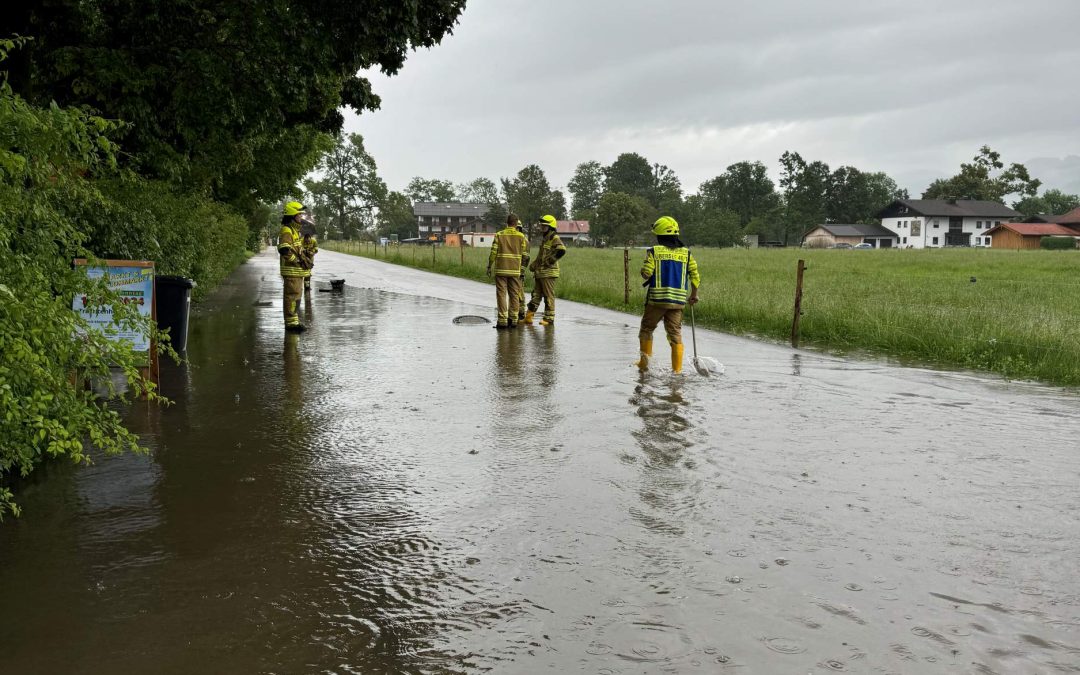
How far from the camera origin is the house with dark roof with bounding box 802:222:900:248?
12100cm

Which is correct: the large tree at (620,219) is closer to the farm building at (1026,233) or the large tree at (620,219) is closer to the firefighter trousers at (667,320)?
the farm building at (1026,233)

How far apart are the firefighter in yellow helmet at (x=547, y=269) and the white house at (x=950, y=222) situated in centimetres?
11029

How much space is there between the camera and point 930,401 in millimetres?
8336

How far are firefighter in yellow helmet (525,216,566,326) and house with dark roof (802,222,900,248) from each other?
11323cm

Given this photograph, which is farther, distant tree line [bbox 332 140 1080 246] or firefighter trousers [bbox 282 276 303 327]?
distant tree line [bbox 332 140 1080 246]

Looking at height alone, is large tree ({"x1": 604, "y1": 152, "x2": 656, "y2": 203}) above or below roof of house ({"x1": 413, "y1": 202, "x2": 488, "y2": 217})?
above

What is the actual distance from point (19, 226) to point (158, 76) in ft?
19.7

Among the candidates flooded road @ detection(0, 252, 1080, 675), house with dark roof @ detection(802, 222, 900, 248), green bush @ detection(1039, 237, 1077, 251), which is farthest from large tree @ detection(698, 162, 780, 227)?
flooded road @ detection(0, 252, 1080, 675)

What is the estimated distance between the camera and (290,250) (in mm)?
13398

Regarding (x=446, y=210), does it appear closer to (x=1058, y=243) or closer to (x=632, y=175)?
(x=632, y=175)

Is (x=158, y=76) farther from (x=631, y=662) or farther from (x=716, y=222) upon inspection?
(x=716, y=222)

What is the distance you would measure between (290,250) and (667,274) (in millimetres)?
6547

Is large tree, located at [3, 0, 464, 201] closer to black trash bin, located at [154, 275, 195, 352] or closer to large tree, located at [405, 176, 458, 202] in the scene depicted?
black trash bin, located at [154, 275, 195, 352]

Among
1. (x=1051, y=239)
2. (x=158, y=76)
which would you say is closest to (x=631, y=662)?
(x=158, y=76)
